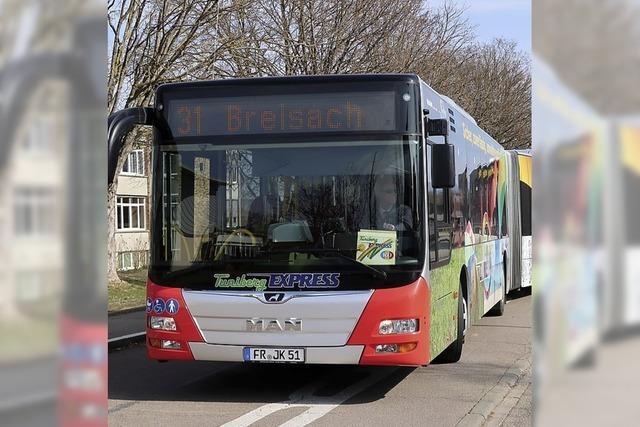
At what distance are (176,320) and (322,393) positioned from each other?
1.60 m

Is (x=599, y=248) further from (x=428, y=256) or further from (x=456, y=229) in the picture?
(x=456, y=229)

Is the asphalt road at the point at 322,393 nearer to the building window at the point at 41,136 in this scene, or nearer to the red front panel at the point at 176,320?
the red front panel at the point at 176,320

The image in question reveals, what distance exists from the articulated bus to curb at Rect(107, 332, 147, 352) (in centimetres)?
409

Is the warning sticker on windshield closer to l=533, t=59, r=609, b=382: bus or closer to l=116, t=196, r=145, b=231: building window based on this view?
l=533, t=59, r=609, b=382: bus

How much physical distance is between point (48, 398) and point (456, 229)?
846 cm

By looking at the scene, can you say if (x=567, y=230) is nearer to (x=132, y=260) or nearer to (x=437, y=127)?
(x=437, y=127)

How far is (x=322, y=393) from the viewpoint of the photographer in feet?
27.0

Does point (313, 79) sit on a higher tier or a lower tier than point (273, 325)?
higher

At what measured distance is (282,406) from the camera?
7.59 m

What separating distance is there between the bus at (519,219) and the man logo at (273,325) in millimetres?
9921

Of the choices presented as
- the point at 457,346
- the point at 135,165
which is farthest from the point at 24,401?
the point at 135,165

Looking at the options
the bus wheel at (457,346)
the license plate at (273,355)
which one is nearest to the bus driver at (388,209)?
the license plate at (273,355)

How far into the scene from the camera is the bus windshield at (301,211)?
746cm

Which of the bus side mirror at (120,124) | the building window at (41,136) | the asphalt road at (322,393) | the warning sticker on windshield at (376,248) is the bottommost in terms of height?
the asphalt road at (322,393)
